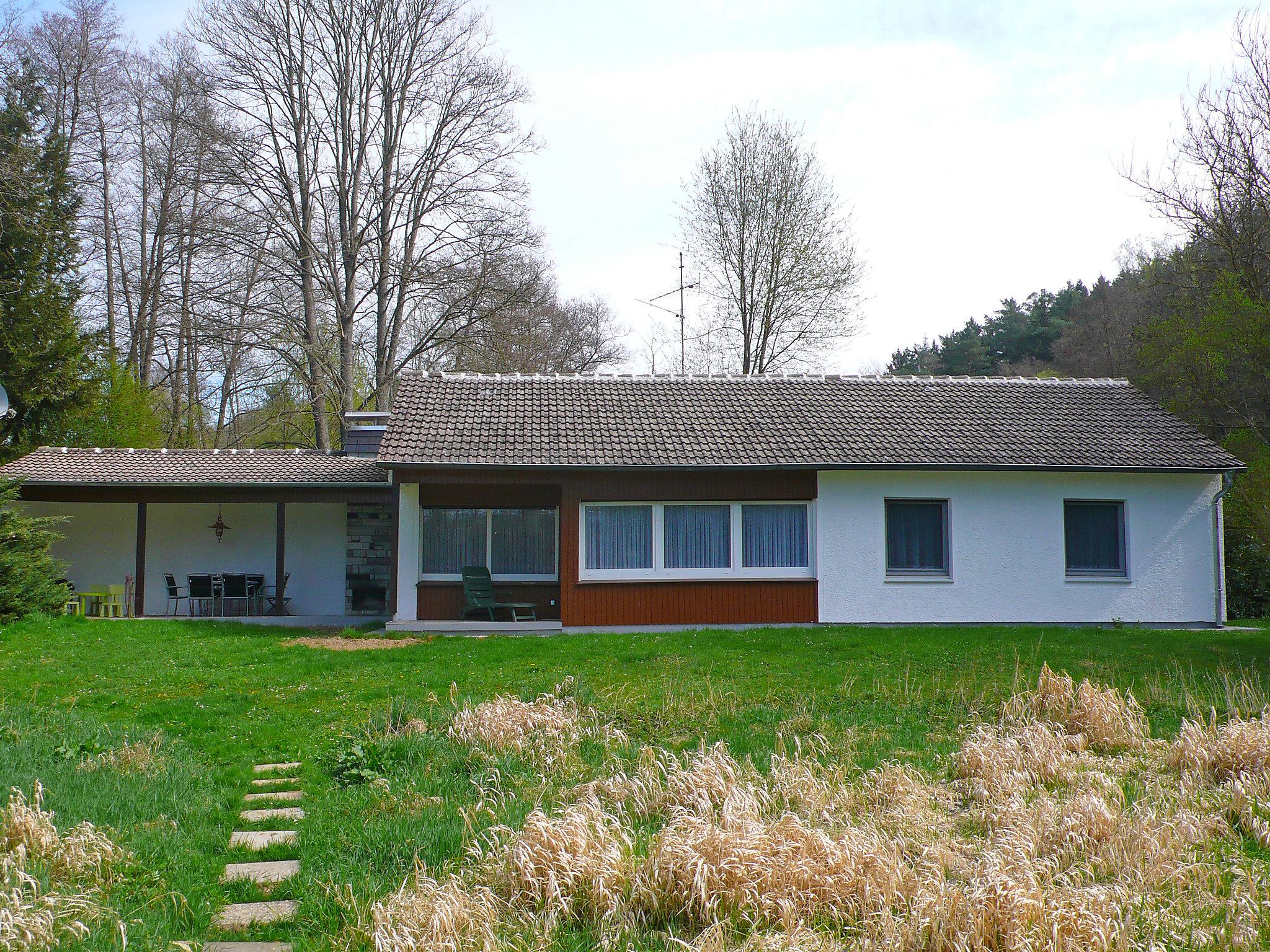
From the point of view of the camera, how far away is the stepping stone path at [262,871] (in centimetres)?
423

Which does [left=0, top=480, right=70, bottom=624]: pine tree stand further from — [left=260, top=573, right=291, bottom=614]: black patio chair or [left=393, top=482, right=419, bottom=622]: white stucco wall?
[left=393, top=482, right=419, bottom=622]: white stucco wall

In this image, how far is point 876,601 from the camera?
16.3 meters

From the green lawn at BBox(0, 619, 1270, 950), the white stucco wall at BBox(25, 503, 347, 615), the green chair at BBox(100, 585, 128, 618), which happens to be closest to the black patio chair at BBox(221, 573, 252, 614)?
the white stucco wall at BBox(25, 503, 347, 615)

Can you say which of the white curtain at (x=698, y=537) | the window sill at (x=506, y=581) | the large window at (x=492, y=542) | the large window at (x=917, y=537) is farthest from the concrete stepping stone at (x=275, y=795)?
the large window at (x=917, y=537)

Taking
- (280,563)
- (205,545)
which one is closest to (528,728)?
(280,563)

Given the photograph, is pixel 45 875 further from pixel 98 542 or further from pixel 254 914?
pixel 98 542

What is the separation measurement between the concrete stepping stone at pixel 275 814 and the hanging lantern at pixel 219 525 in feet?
50.4

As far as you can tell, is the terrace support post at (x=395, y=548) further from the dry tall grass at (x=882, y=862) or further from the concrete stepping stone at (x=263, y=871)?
the concrete stepping stone at (x=263, y=871)

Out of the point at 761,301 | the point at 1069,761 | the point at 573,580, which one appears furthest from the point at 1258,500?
the point at 761,301

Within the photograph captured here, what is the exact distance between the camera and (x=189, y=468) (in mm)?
18875

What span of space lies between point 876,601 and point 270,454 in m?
12.3

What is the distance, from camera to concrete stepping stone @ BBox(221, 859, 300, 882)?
492 centimetres

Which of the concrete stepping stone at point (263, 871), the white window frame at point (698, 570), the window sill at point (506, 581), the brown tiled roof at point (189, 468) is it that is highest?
the brown tiled roof at point (189, 468)

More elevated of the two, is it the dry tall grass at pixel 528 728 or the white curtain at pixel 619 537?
the white curtain at pixel 619 537
